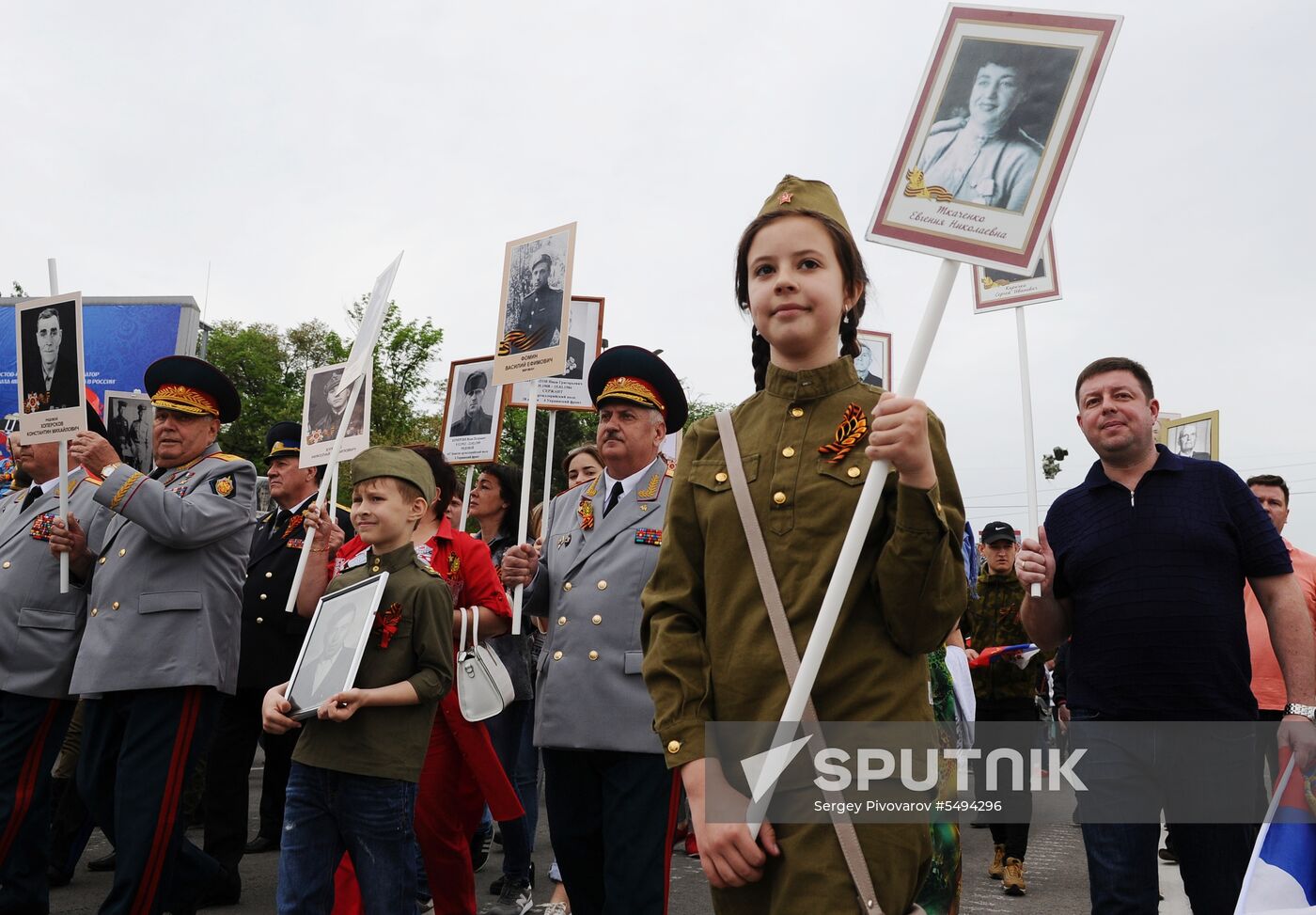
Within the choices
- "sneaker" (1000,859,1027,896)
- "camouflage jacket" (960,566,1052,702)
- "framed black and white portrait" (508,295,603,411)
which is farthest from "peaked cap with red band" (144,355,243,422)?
"camouflage jacket" (960,566,1052,702)

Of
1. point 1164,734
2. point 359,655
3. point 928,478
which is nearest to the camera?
point 928,478

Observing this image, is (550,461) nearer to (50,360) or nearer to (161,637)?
(50,360)

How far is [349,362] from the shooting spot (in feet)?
19.4

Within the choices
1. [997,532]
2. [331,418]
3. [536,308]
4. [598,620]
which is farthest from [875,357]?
[598,620]

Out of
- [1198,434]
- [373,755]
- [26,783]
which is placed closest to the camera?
[373,755]

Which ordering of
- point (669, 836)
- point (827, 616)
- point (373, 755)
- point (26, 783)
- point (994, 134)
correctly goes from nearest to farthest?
point (827, 616), point (994, 134), point (669, 836), point (373, 755), point (26, 783)

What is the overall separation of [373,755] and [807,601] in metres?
2.53

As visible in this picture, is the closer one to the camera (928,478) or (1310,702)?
(928,478)

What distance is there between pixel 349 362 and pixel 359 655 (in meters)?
2.18

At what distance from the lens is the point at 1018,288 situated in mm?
5312

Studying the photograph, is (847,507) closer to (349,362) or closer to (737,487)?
(737,487)

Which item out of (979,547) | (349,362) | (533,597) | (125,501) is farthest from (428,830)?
(979,547)

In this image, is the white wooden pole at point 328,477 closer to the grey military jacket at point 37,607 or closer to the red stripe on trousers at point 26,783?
the grey military jacket at point 37,607

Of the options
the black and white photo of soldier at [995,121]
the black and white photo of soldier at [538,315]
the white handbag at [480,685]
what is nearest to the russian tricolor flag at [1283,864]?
the black and white photo of soldier at [995,121]
